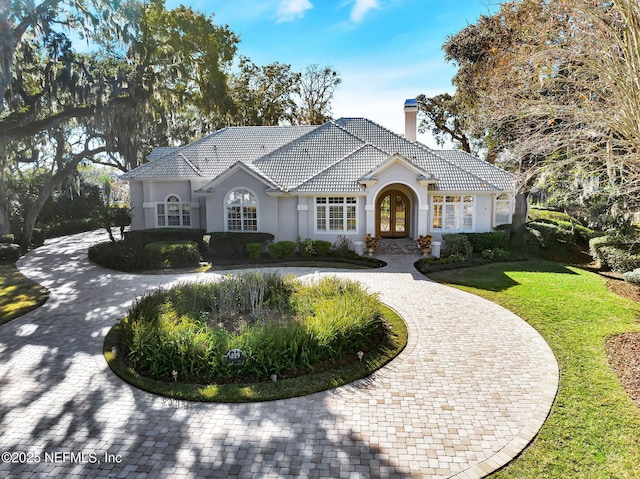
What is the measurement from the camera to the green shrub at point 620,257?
53.7 feet

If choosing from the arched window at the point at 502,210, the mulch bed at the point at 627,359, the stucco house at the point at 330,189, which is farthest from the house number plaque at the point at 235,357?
the arched window at the point at 502,210

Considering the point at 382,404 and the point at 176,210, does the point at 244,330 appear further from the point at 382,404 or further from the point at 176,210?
the point at 176,210

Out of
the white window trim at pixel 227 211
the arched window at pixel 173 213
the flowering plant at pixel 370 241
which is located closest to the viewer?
the flowering plant at pixel 370 241

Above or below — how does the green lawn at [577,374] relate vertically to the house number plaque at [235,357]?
below

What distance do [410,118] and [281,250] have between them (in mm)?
12502

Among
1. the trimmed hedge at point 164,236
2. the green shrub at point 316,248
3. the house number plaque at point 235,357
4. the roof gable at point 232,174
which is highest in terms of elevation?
the roof gable at point 232,174

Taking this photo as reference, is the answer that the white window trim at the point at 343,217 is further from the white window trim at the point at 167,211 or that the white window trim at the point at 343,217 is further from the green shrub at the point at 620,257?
the green shrub at the point at 620,257

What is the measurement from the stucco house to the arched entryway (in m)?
0.06

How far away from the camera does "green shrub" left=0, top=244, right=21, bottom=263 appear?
20.3 metres

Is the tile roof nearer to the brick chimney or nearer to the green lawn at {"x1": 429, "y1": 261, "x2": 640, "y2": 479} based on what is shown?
the brick chimney

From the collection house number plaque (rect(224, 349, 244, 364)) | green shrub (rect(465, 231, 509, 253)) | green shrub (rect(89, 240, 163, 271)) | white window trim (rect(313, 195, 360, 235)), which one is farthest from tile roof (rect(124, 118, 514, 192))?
house number plaque (rect(224, 349, 244, 364))

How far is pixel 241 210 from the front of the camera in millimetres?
21219

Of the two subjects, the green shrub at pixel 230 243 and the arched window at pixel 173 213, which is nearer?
the green shrub at pixel 230 243

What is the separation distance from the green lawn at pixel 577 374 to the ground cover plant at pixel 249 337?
131 inches
